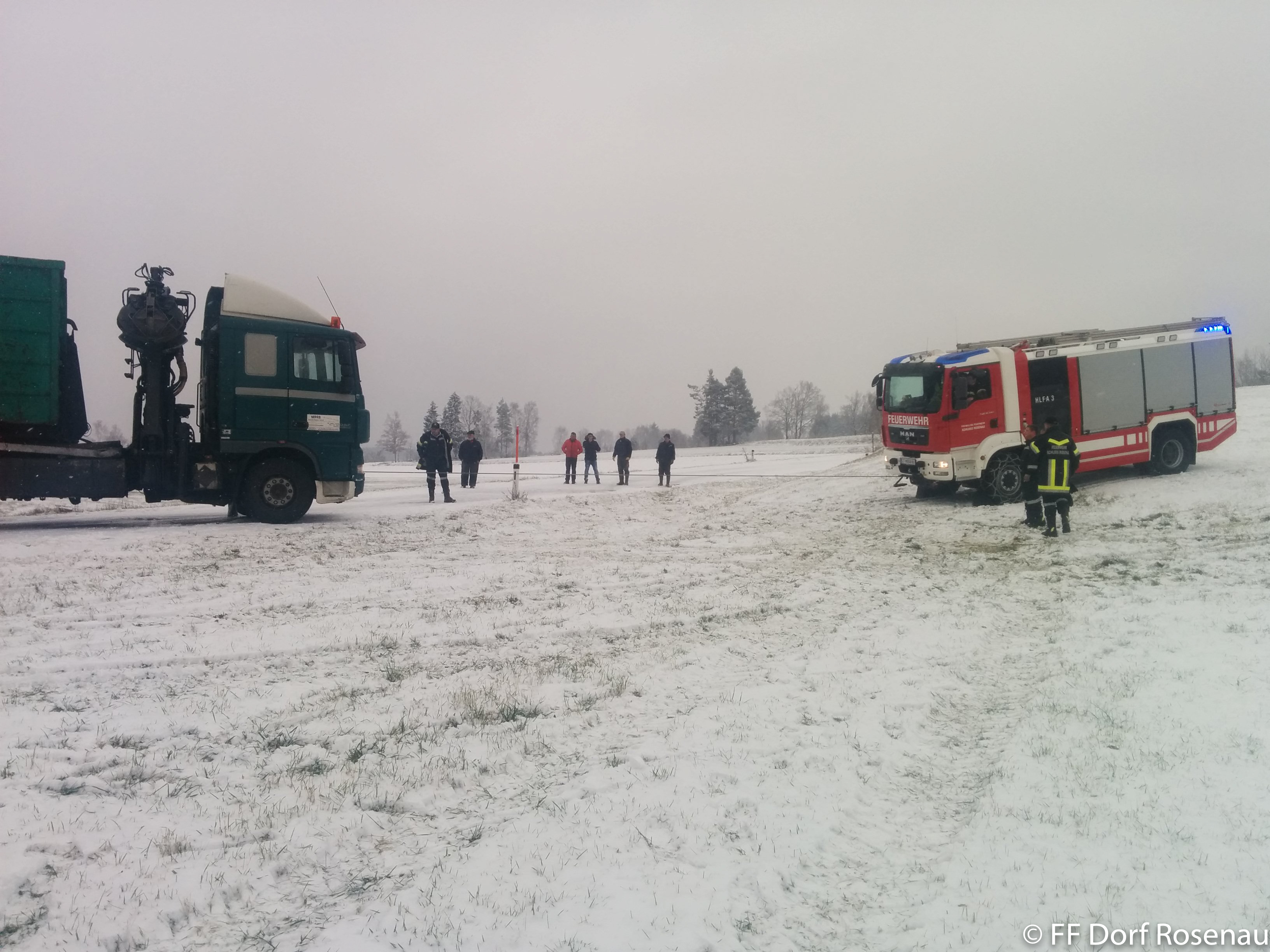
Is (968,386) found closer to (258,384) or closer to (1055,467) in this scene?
(1055,467)

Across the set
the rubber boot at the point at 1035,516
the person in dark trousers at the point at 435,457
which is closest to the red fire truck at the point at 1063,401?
the rubber boot at the point at 1035,516

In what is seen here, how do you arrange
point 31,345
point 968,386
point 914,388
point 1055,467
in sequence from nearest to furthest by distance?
point 1055,467 → point 31,345 → point 968,386 → point 914,388

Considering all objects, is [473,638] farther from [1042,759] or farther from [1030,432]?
[1030,432]

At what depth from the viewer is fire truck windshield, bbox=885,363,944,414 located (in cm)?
1609

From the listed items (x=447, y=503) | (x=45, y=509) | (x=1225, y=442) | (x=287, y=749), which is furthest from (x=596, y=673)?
(x=1225, y=442)

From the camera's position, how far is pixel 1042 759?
4652mm

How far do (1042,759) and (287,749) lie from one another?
14.9 ft

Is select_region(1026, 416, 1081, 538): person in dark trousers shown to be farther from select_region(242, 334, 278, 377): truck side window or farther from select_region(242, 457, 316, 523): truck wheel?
select_region(242, 334, 278, 377): truck side window

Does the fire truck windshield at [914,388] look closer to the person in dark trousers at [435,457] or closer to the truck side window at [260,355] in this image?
the person in dark trousers at [435,457]

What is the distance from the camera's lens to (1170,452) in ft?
58.5

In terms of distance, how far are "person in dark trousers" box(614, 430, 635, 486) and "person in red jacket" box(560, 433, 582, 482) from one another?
1.49 metres

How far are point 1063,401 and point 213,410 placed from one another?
1685 centimetres

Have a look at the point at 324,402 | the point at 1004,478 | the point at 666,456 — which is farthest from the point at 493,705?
the point at 666,456

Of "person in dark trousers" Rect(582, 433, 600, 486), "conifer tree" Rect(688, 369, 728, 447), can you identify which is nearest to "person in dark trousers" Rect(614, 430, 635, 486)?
"person in dark trousers" Rect(582, 433, 600, 486)
